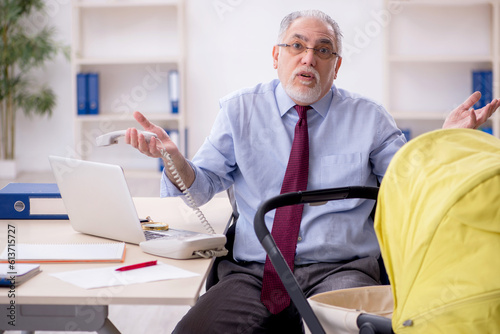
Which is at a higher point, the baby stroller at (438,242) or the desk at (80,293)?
the baby stroller at (438,242)

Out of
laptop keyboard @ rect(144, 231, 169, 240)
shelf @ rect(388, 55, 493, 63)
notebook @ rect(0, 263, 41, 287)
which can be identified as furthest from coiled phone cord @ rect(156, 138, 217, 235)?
shelf @ rect(388, 55, 493, 63)

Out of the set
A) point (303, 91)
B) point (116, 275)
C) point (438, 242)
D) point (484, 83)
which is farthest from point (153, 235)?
point (484, 83)

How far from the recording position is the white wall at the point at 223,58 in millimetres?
5281

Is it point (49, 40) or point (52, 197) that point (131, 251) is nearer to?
point (52, 197)

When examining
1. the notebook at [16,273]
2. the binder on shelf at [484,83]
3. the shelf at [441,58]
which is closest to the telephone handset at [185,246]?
the notebook at [16,273]

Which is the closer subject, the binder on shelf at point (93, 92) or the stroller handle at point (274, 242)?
the stroller handle at point (274, 242)

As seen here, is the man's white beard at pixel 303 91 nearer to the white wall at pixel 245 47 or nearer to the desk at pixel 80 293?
the desk at pixel 80 293

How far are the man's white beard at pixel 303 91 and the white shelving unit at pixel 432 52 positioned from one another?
11.0ft

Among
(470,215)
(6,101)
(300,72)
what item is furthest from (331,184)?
(6,101)

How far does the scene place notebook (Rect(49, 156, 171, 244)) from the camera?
60.0 inches

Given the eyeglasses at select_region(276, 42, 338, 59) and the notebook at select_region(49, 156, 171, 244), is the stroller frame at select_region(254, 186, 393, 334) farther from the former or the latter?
the eyeglasses at select_region(276, 42, 338, 59)

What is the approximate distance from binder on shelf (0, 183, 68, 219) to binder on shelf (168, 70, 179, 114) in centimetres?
348

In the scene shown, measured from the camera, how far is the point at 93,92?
17.5 ft

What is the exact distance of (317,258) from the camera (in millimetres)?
1790
